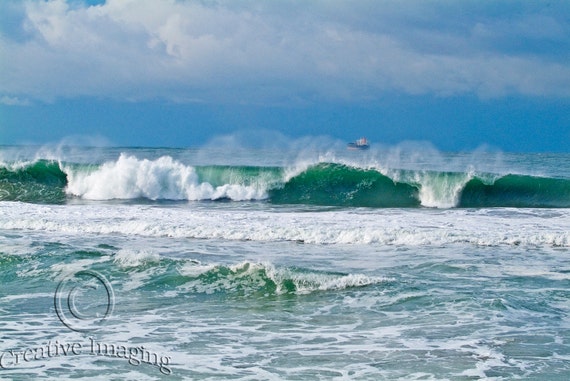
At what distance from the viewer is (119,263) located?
9.88m

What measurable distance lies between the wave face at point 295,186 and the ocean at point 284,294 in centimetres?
355

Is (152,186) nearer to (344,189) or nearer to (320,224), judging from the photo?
(344,189)

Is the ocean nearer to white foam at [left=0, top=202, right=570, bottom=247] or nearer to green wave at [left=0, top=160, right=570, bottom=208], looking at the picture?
white foam at [left=0, top=202, right=570, bottom=247]

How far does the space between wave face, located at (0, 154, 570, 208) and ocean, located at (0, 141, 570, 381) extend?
355 cm

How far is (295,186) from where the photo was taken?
914 inches

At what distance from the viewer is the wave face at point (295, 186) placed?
2131 centimetres

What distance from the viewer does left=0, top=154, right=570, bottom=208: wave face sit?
839 inches

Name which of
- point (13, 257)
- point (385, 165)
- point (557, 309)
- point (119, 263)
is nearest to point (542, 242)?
point (557, 309)

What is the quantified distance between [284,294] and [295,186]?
15138 mm

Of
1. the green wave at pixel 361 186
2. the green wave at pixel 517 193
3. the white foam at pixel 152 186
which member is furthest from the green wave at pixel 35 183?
the green wave at pixel 517 193

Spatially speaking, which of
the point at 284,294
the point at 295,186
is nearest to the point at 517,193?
the point at 295,186

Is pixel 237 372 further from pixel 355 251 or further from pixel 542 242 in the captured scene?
pixel 542 242

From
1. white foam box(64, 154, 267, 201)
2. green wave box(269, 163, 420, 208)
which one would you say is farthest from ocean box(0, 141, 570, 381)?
white foam box(64, 154, 267, 201)

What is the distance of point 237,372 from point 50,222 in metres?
10.4
